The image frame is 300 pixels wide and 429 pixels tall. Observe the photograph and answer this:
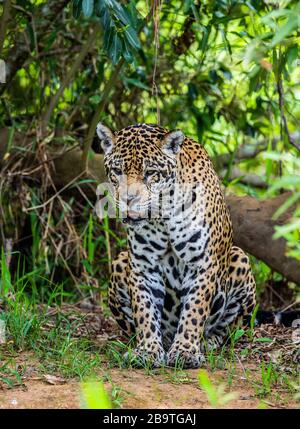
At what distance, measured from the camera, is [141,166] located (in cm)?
639

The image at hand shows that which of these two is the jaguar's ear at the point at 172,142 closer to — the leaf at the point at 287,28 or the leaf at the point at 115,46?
the leaf at the point at 115,46

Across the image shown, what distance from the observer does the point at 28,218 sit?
30.5 ft

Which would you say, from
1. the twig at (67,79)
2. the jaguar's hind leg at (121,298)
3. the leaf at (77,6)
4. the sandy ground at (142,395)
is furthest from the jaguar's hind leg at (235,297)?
the twig at (67,79)

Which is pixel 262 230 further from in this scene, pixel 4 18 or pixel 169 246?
pixel 4 18

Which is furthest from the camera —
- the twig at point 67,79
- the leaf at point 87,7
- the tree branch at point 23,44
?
the tree branch at point 23,44

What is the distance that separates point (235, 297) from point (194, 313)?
0.84 m

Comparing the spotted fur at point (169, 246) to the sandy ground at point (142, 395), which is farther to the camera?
the spotted fur at point (169, 246)

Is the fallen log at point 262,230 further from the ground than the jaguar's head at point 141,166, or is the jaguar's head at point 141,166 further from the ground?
the jaguar's head at point 141,166

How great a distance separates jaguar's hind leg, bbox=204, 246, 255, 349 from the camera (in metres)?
7.35

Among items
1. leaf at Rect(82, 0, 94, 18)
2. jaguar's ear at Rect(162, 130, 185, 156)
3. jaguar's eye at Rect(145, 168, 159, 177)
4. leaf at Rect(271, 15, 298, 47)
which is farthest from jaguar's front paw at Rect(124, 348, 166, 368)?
leaf at Rect(271, 15, 298, 47)

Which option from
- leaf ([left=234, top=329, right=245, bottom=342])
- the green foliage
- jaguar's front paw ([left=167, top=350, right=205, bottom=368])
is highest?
the green foliage

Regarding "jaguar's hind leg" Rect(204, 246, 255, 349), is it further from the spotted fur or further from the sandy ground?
the sandy ground

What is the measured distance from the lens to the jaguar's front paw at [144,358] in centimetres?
635

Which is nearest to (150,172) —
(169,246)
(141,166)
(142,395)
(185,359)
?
(141,166)
